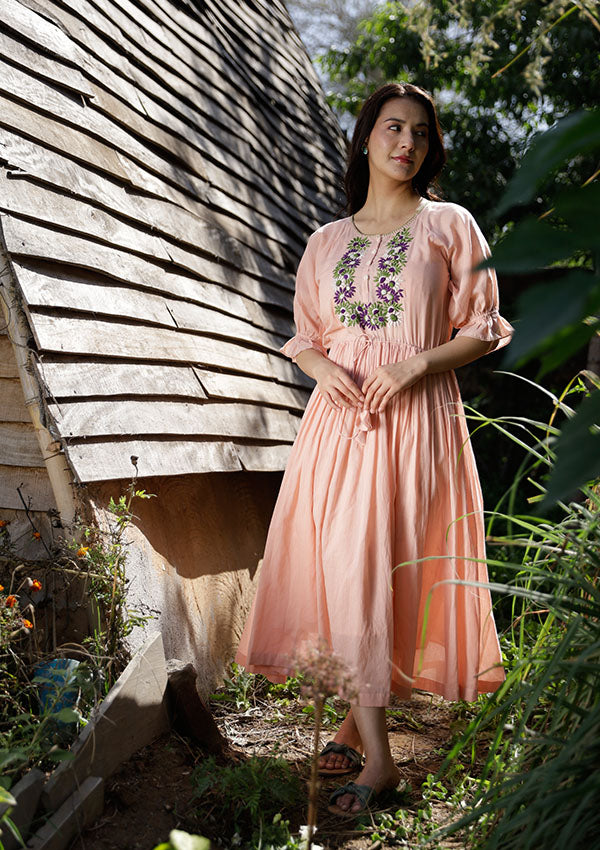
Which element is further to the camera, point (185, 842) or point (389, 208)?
point (389, 208)

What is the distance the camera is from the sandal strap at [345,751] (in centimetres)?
261

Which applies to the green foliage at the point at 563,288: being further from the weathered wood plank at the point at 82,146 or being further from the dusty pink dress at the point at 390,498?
the weathered wood plank at the point at 82,146

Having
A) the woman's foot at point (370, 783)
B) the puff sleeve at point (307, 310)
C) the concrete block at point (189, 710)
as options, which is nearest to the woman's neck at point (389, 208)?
the puff sleeve at point (307, 310)

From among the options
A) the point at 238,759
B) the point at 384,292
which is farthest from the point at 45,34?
the point at 238,759

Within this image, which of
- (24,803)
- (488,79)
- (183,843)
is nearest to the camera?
(183,843)

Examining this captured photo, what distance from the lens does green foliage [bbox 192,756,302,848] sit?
2100 millimetres

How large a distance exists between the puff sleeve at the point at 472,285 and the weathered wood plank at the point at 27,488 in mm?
1437

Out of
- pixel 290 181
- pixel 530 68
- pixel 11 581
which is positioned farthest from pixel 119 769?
pixel 290 181

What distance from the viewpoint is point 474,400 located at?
7.20 metres

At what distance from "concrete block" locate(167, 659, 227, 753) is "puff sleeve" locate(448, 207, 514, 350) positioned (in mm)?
1375

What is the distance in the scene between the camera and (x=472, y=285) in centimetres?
254

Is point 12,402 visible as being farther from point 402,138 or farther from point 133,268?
point 402,138

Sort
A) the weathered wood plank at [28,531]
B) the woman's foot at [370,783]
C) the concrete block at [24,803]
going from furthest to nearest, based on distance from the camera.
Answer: the weathered wood plank at [28,531] → the woman's foot at [370,783] → the concrete block at [24,803]

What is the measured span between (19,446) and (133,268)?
76 centimetres
